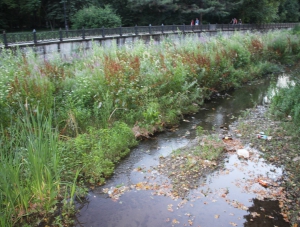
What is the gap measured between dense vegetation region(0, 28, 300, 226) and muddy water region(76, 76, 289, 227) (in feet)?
1.28

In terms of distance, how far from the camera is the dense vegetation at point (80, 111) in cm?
450

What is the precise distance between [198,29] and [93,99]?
23134 millimetres

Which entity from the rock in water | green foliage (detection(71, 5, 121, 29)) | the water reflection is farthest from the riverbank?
green foliage (detection(71, 5, 121, 29))

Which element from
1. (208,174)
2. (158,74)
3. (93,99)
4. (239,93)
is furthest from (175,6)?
(208,174)

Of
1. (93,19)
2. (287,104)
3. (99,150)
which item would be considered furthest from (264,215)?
(93,19)

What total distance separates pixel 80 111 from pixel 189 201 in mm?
3701

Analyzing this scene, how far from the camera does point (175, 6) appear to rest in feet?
112

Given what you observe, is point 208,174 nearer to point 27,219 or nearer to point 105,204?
point 105,204

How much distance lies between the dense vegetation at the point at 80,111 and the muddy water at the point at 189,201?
1.28 feet

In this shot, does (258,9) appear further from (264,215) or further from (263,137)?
(264,215)

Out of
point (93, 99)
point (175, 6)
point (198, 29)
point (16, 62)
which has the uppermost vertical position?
point (175, 6)

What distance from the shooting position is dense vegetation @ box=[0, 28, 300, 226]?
4496 mm

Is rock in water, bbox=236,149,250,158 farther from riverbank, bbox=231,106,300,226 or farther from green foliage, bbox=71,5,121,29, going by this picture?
green foliage, bbox=71,5,121,29

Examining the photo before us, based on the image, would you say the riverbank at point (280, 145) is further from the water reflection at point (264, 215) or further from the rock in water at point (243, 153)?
the rock in water at point (243, 153)
